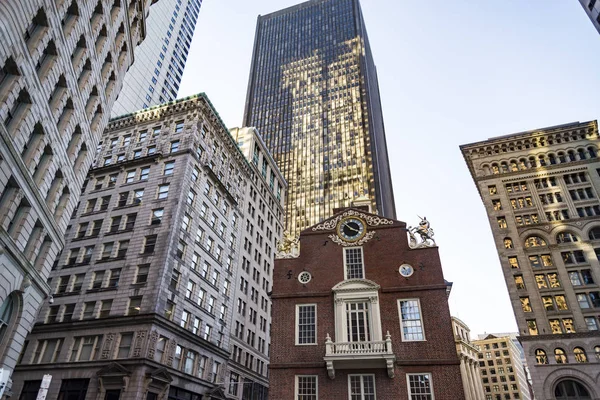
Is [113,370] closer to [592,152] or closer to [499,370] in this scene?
[592,152]

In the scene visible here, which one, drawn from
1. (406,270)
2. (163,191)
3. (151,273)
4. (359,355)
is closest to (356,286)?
(406,270)

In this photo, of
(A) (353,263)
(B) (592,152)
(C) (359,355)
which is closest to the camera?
(C) (359,355)

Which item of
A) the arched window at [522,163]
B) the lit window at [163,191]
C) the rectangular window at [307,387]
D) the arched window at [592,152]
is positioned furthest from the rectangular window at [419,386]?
the arched window at [592,152]

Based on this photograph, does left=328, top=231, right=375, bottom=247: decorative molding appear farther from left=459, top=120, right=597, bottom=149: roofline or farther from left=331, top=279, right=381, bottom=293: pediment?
left=459, top=120, right=597, bottom=149: roofline

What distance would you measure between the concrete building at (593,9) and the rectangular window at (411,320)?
33353mm

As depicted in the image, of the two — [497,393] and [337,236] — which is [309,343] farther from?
[497,393]

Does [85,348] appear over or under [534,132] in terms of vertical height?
under

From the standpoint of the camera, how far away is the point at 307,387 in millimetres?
31359

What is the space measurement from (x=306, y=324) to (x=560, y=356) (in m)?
36.7

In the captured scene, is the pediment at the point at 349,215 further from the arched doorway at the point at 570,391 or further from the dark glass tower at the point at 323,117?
the dark glass tower at the point at 323,117

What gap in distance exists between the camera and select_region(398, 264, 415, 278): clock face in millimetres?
33987

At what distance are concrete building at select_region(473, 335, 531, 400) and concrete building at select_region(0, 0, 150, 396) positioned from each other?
160 metres

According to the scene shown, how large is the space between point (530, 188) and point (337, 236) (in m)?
43.8

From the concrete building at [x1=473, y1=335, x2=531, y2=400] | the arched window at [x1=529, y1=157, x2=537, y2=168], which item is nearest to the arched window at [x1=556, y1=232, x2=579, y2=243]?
the arched window at [x1=529, y1=157, x2=537, y2=168]
